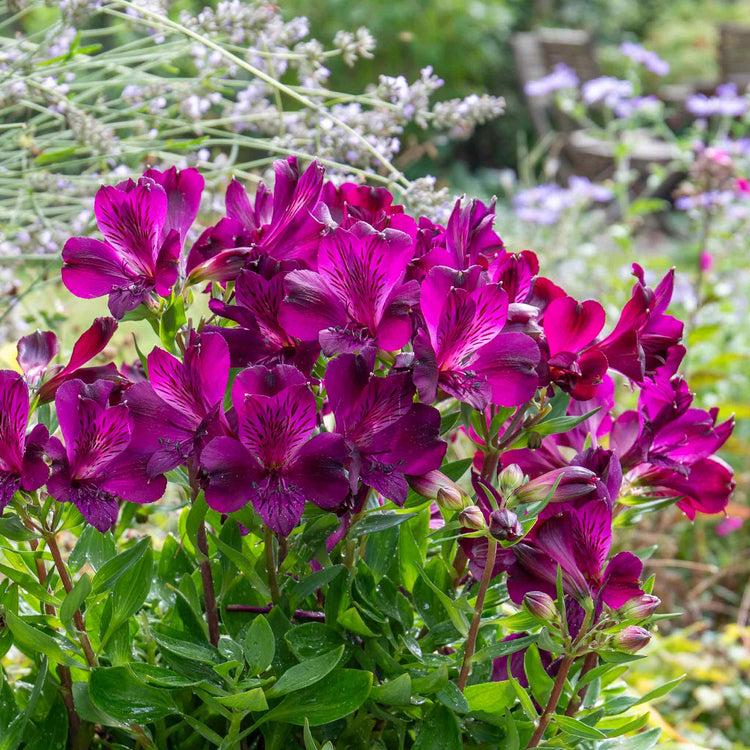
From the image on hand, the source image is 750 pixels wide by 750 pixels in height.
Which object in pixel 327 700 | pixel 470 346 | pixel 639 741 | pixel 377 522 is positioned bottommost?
pixel 639 741

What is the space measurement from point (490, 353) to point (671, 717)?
1446 millimetres

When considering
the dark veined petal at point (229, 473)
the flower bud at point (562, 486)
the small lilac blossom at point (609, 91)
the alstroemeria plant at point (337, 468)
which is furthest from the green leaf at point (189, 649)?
the small lilac blossom at point (609, 91)

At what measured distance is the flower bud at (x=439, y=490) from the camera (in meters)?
0.51

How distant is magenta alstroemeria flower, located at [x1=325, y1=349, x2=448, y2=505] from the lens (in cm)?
49

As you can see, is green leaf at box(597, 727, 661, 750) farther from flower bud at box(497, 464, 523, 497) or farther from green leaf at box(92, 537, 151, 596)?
green leaf at box(92, 537, 151, 596)

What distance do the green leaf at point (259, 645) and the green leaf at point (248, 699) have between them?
16mm

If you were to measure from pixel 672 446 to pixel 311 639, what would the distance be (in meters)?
0.28

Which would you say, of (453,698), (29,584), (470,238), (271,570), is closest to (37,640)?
(29,584)

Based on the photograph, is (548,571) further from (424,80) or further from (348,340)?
(424,80)

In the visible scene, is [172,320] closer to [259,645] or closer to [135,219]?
[135,219]

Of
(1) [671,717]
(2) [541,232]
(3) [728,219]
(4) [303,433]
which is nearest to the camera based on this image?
(4) [303,433]

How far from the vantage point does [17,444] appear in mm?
513

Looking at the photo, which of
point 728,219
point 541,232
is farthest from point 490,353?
point 541,232

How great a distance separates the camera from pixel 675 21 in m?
9.69
